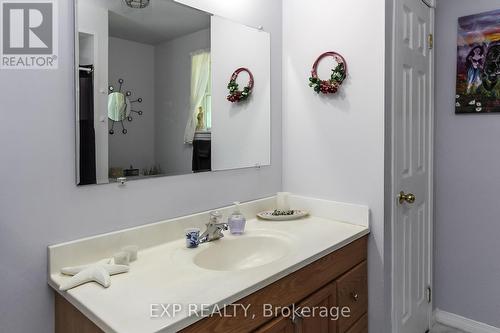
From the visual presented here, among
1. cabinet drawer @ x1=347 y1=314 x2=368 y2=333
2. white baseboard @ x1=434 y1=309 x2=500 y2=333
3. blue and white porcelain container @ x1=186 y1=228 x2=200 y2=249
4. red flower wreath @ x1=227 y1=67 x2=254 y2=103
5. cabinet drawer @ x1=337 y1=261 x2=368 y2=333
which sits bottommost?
white baseboard @ x1=434 y1=309 x2=500 y2=333

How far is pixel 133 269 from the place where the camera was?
117 cm

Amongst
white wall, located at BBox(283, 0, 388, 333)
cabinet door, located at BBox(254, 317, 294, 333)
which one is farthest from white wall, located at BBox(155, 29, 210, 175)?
cabinet door, located at BBox(254, 317, 294, 333)

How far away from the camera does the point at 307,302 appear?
1282 millimetres

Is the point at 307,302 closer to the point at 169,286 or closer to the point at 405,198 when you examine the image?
the point at 169,286

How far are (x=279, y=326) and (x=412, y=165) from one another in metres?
1.22

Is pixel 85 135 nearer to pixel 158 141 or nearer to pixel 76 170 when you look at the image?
pixel 76 170

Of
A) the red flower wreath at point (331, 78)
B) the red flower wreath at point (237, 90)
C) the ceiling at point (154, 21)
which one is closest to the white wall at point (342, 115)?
the red flower wreath at point (331, 78)

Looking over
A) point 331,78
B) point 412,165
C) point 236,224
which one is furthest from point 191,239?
point 412,165

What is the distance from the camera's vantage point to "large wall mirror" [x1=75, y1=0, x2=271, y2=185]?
4.08 ft

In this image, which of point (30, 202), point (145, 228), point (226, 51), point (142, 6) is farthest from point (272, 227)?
point (142, 6)

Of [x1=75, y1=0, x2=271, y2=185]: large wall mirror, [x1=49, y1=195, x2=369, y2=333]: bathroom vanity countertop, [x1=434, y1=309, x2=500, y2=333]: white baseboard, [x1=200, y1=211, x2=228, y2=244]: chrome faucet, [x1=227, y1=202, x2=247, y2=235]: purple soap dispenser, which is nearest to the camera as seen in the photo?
[x1=49, y1=195, x2=369, y2=333]: bathroom vanity countertop

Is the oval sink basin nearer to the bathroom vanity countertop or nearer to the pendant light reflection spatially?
the bathroom vanity countertop

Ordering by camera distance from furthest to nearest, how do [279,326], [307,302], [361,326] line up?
[361,326]
[307,302]
[279,326]

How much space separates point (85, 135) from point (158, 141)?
310 millimetres
